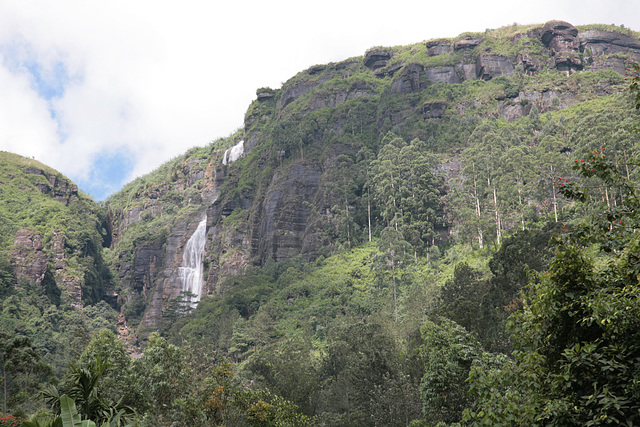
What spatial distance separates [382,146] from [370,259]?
24.9m

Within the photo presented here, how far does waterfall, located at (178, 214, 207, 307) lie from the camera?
90.4 metres

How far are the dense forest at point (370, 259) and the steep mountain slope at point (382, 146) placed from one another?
411 millimetres

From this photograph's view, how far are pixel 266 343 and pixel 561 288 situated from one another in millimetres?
43733

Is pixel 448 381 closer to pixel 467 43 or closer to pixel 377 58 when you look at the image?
pixel 467 43

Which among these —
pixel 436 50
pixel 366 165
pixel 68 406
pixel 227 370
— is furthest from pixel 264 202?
pixel 68 406

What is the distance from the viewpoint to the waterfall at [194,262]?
9044 centimetres

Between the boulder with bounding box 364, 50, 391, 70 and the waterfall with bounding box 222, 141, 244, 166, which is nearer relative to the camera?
the boulder with bounding box 364, 50, 391, 70

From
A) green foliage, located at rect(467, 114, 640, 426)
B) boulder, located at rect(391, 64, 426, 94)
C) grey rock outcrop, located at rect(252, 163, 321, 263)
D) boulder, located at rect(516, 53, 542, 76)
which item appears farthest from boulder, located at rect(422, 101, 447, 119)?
green foliage, located at rect(467, 114, 640, 426)

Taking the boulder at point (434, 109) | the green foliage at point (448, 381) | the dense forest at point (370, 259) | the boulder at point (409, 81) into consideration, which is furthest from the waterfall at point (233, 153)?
the green foliage at point (448, 381)

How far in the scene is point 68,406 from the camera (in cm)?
991

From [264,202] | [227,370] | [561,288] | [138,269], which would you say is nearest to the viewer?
[561,288]

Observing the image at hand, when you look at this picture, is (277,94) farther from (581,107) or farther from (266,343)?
(266,343)

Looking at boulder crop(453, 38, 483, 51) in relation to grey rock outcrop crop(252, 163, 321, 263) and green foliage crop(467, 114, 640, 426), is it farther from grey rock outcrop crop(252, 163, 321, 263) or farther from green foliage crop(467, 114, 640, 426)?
green foliage crop(467, 114, 640, 426)

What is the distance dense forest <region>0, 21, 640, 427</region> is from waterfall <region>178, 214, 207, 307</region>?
0.76 metres
